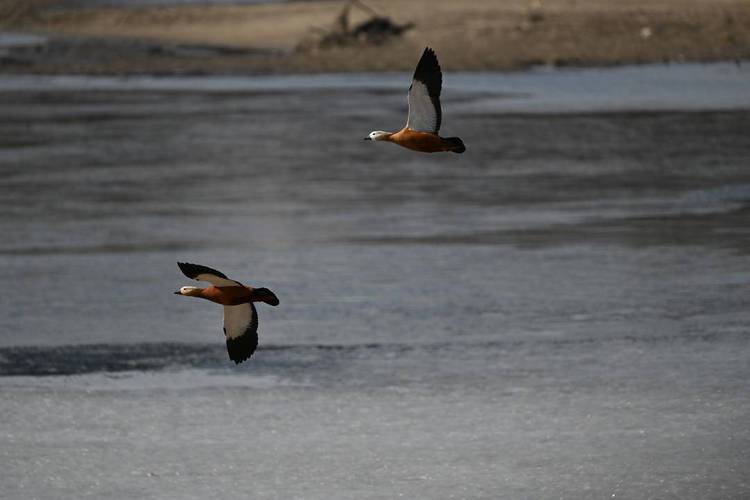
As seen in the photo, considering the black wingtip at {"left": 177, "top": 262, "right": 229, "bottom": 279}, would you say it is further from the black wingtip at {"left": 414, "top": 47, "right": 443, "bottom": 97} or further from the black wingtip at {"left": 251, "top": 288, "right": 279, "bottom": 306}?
the black wingtip at {"left": 414, "top": 47, "right": 443, "bottom": 97}

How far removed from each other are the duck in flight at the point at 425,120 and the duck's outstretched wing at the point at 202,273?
2.65 ft

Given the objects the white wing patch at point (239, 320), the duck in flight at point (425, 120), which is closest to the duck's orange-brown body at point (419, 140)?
the duck in flight at point (425, 120)

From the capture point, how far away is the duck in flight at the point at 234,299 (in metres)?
6.71

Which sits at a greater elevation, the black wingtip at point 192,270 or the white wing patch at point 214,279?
the black wingtip at point 192,270

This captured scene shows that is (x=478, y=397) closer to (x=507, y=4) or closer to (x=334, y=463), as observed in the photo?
(x=334, y=463)

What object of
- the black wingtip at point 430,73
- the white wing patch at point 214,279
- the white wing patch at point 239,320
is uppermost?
the black wingtip at point 430,73

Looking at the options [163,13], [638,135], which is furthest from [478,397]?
[163,13]

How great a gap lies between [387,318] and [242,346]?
10000mm

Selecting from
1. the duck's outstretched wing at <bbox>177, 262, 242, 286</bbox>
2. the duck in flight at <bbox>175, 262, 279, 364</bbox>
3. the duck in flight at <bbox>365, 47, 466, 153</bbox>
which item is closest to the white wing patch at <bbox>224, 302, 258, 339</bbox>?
the duck in flight at <bbox>175, 262, 279, 364</bbox>

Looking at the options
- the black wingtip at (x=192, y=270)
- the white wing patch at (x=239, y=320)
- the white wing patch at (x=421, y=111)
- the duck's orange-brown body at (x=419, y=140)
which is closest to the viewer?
the black wingtip at (x=192, y=270)

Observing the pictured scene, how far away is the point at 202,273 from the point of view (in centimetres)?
680

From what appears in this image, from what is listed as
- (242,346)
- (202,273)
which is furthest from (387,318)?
(202,273)

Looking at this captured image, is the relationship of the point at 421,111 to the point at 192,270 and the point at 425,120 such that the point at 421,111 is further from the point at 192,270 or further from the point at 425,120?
the point at 192,270

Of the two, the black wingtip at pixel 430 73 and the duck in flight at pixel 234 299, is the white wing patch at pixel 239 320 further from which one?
the black wingtip at pixel 430 73
